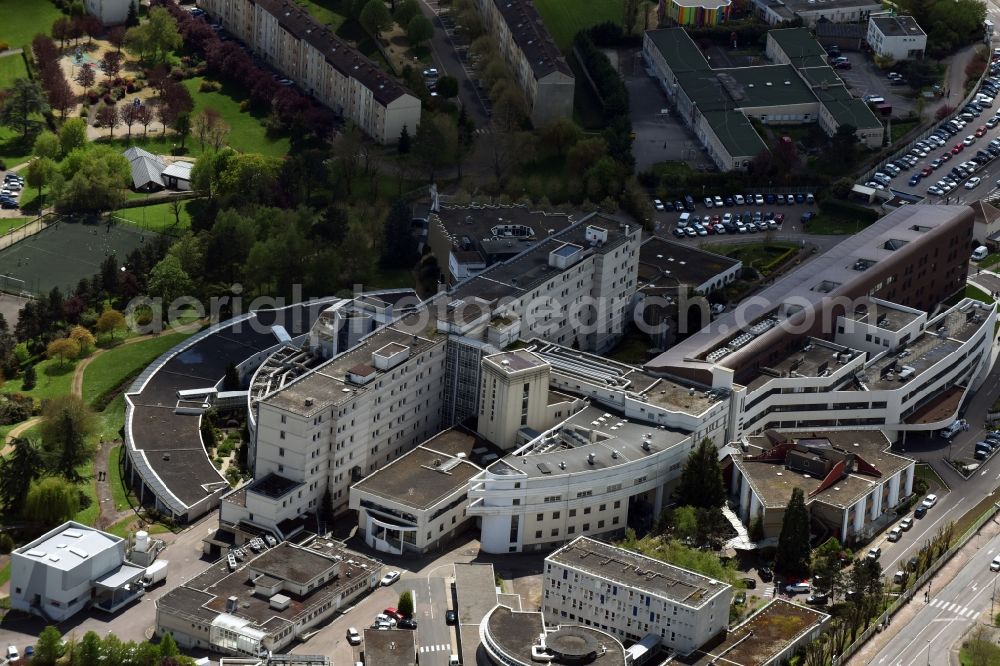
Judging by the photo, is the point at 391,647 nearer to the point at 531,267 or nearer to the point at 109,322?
the point at 531,267

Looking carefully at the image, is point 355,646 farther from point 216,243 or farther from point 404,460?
point 216,243

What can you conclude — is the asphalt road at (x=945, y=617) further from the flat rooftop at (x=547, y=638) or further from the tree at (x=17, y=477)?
the tree at (x=17, y=477)

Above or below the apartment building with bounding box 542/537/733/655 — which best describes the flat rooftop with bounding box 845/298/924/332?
above

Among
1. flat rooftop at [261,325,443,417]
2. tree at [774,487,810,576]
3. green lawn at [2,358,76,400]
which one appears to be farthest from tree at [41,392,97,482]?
tree at [774,487,810,576]

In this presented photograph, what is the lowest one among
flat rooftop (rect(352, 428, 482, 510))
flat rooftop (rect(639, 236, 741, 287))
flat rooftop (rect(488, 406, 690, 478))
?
flat rooftop (rect(352, 428, 482, 510))

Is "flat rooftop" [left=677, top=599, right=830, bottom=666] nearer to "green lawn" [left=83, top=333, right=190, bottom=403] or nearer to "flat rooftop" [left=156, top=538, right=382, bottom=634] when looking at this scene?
"flat rooftop" [left=156, top=538, right=382, bottom=634]

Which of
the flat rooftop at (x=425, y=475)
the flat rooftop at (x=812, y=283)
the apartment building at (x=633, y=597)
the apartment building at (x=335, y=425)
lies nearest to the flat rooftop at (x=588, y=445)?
the flat rooftop at (x=425, y=475)

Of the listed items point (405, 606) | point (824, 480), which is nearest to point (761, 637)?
point (824, 480)
